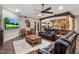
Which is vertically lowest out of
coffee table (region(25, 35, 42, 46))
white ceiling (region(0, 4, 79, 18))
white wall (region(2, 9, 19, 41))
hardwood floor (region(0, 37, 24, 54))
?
hardwood floor (region(0, 37, 24, 54))

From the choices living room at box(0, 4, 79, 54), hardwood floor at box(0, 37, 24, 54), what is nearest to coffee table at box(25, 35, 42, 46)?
living room at box(0, 4, 79, 54)

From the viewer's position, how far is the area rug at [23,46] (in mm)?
1800

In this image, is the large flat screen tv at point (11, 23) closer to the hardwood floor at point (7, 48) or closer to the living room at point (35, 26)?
the living room at point (35, 26)

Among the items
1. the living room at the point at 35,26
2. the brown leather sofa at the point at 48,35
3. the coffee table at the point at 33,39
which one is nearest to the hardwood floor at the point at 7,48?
the living room at the point at 35,26

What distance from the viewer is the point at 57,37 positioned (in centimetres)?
193

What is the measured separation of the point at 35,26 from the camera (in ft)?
6.25

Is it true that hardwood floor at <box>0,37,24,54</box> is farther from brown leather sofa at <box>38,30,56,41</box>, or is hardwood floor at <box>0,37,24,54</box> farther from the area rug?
brown leather sofa at <box>38,30,56,41</box>

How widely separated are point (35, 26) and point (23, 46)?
19.1 inches

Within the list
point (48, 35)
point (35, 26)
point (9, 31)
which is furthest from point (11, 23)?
point (48, 35)

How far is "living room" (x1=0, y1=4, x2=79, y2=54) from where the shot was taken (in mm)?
1699

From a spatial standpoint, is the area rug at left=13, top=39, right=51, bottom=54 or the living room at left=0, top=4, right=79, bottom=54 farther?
the area rug at left=13, top=39, right=51, bottom=54

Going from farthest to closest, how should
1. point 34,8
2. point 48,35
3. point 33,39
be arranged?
1. point 48,35
2. point 33,39
3. point 34,8

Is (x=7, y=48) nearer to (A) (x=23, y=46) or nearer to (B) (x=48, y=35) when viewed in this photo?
(A) (x=23, y=46)
